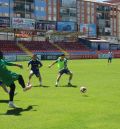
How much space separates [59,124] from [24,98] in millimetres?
5542

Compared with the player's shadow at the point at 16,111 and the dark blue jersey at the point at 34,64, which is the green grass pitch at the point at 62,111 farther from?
the dark blue jersey at the point at 34,64

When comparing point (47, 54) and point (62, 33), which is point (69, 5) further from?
point (47, 54)

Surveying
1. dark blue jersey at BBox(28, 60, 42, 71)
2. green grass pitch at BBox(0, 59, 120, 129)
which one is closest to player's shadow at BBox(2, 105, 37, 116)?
green grass pitch at BBox(0, 59, 120, 129)

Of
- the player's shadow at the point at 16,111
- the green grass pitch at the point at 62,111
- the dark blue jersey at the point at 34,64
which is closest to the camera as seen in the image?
the green grass pitch at the point at 62,111

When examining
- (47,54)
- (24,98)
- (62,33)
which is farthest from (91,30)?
(24,98)

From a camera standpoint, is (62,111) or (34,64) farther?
(34,64)

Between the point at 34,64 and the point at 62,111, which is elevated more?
the point at 34,64

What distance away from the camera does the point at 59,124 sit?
434 inches

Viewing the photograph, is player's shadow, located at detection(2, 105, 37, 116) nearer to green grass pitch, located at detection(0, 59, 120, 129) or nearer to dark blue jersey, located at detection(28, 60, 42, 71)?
green grass pitch, located at detection(0, 59, 120, 129)

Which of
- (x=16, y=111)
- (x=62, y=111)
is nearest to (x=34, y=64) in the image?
(x=16, y=111)

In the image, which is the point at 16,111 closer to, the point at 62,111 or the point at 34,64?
the point at 62,111

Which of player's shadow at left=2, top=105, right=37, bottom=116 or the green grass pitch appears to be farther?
player's shadow at left=2, top=105, right=37, bottom=116

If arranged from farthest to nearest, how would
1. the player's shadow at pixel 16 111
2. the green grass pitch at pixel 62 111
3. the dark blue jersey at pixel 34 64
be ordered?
the dark blue jersey at pixel 34 64 < the player's shadow at pixel 16 111 < the green grass pitch at pixel 62 111

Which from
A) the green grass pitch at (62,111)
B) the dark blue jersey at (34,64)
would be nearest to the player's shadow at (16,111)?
the green grass pitch at (62,111)
